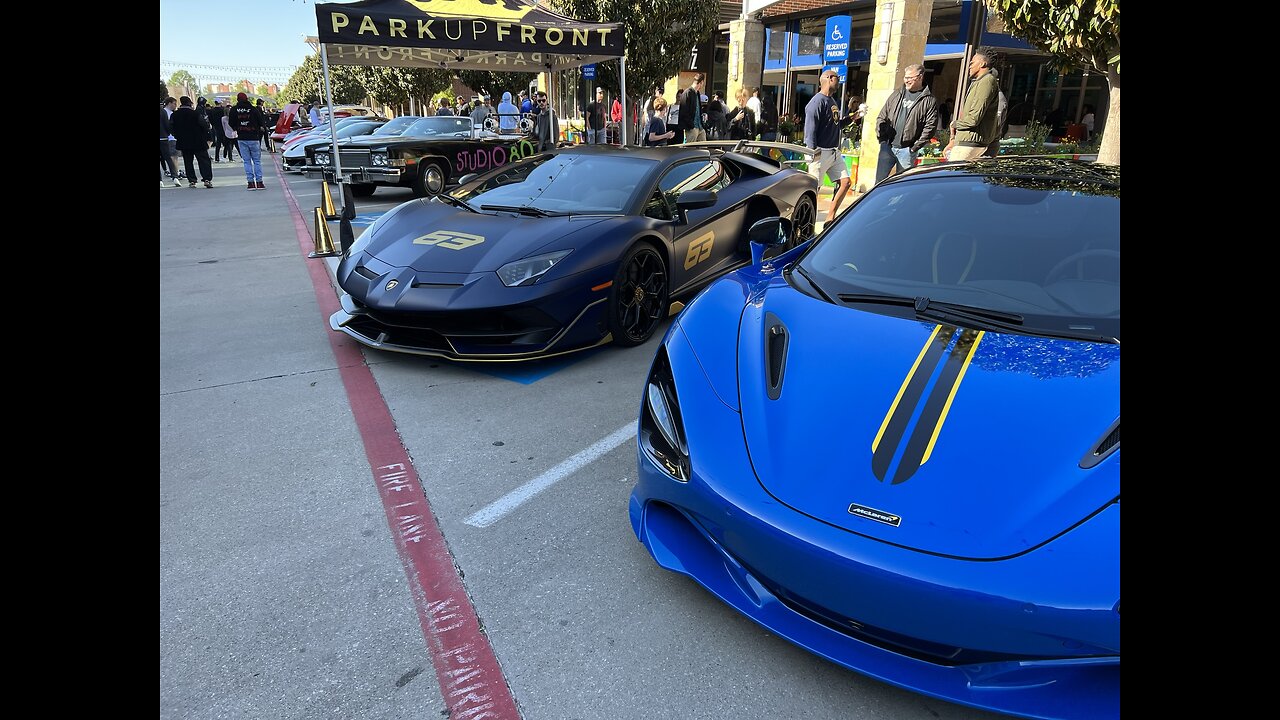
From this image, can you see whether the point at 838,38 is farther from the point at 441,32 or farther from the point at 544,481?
the point at 544,481

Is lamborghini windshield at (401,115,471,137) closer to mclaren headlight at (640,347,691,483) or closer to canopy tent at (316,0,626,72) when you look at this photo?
canopy tent at (316,0,626,72)

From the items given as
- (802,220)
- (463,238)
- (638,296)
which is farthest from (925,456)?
(802,220)

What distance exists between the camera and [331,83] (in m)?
37.7

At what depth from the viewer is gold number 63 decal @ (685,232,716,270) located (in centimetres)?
465

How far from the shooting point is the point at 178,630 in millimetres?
1987

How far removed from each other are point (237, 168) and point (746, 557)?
813 inches

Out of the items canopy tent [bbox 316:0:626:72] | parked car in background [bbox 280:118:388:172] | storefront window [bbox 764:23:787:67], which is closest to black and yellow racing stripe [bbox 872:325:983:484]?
canopy tent [bbox 316:0:626:72]

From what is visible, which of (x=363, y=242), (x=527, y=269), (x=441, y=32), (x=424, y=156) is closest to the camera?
(x=527, y=269)

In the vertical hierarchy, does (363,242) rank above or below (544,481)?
above

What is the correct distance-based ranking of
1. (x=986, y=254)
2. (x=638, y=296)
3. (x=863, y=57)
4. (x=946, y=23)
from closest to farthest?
(x=986, y=254) < (x=638, y=296) < (x=946, y=23) < (x=863, y=57)

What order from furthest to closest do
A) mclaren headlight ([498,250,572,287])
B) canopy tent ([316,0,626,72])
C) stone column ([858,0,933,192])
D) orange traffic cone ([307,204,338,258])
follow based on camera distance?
stone column ([858,0,933,192]), canopy tent ([316,0,626,72]), orange traffic cone ([307,204,338,258]), mclaren headlight ([498,250,572,287])

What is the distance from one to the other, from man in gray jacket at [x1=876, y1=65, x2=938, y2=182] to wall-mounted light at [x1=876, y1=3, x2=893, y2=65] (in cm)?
452

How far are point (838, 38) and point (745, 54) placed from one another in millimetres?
3371
